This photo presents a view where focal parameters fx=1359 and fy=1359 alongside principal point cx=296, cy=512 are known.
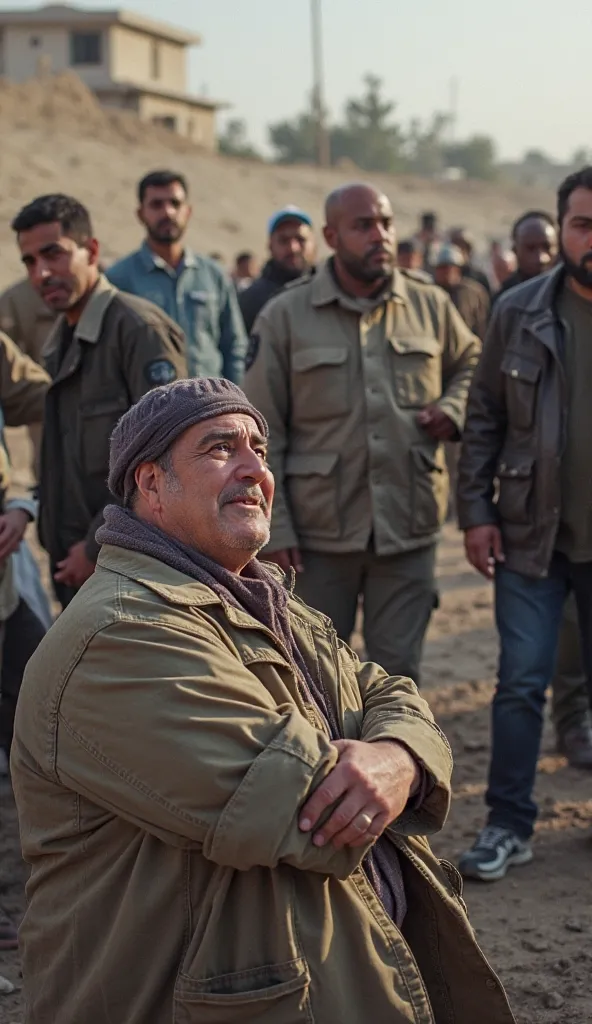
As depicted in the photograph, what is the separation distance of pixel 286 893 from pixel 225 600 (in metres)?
0.59

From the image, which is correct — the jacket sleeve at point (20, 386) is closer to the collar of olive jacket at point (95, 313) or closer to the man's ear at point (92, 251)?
Answer: the collar of olive jacket at point (95, 313)

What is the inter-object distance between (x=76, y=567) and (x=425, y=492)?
1350 millimetres

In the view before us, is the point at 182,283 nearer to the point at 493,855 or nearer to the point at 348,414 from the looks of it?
the point at 348,414

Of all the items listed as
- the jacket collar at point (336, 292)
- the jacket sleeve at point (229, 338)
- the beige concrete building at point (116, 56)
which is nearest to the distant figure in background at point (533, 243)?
the jacket sleeve at point (229, 338)

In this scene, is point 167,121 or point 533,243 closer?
point 533,243

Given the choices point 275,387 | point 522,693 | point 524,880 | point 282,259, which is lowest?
point 524,880

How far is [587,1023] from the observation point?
146 inches

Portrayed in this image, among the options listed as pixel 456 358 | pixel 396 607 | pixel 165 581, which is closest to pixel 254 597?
pixel 165 581

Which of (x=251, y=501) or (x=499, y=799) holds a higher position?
(x=251, y=501)

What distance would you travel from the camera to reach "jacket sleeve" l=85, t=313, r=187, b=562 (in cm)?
480

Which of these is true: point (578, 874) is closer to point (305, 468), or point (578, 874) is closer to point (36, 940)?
point (305, 468)

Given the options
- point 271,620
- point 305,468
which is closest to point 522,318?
point 305,468

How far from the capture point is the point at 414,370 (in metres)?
5.19

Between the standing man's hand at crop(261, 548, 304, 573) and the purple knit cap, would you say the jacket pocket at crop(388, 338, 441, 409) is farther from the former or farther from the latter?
the purple knit cap
